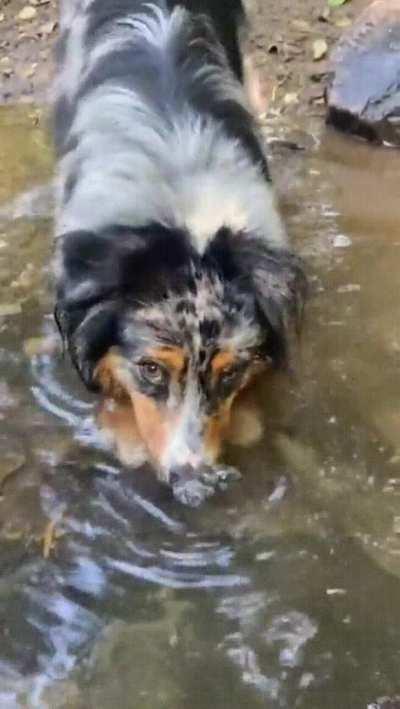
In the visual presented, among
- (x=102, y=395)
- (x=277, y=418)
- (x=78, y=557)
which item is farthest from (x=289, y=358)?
(x=78, y=557)

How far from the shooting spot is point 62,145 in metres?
4.20

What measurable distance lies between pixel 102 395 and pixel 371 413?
0.86 m

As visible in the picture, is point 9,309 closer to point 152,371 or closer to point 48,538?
point 152,371

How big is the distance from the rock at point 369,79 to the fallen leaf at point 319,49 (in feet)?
0.92

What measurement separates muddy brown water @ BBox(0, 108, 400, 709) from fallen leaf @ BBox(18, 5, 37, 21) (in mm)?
2280

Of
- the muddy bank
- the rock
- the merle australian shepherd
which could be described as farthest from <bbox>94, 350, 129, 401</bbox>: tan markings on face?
the muddy bank

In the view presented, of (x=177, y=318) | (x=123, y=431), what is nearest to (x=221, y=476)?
(x=123, y=431)

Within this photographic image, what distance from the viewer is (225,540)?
131 inches

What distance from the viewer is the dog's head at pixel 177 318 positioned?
3248 mm

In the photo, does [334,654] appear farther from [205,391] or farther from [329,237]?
[329,237]

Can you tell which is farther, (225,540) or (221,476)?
(221,476)

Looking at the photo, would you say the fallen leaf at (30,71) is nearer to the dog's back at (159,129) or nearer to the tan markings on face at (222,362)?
the dog's back at (159,129)

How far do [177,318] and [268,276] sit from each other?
11.6 inches

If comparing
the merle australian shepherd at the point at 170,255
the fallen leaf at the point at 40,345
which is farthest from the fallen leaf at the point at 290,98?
the fallen leaf at the point at 40,345
